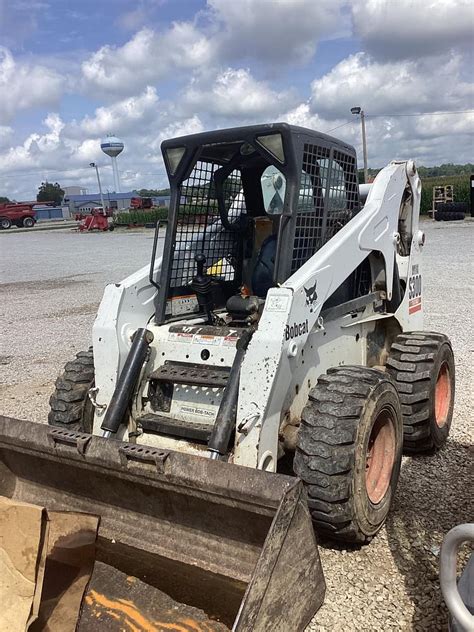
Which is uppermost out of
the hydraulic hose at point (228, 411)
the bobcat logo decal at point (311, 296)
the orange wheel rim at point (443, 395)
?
the bobcat logo decal at point (311, 296)

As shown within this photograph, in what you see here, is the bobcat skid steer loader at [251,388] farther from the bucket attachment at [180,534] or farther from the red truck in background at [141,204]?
the red truck in background at [141,204]

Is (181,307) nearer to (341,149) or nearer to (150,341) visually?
(150,341)

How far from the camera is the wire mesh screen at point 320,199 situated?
13.5ft

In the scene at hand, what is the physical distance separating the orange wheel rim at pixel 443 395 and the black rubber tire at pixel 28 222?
5222 centimetres

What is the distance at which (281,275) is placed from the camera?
394 cm

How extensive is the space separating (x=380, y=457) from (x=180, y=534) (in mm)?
1343

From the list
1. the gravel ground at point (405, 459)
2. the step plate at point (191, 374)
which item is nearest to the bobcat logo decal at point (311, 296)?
the step plate at point (191, 374)

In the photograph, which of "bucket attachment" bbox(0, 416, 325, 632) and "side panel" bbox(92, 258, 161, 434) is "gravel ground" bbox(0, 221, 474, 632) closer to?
"bucket attachment" bbox(0, 416, 325, 632)

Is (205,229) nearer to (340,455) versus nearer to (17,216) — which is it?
(340,455)

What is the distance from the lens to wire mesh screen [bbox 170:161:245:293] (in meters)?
4.68

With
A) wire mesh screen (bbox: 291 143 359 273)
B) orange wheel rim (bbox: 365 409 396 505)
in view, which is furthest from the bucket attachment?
wire mesh screen (bbox: 291 143 359 273)

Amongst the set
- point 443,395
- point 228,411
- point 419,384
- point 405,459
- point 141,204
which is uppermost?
point 141,204

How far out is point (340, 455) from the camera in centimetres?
333

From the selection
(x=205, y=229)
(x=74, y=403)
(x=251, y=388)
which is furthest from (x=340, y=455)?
(x=205, y=229)
